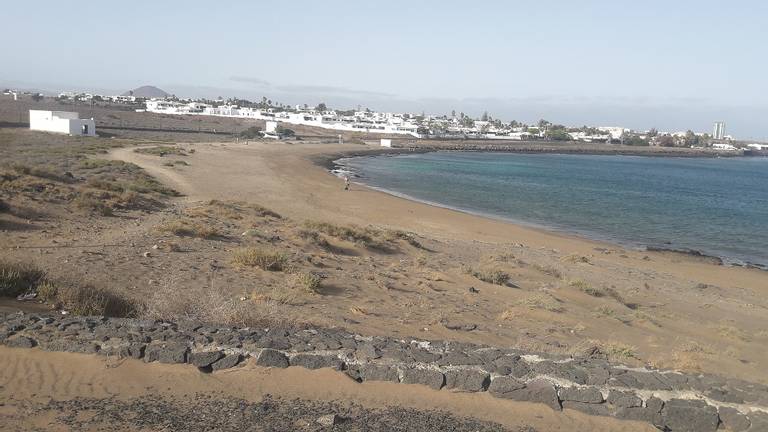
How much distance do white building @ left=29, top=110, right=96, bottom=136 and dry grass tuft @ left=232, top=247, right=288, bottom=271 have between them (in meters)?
60.8

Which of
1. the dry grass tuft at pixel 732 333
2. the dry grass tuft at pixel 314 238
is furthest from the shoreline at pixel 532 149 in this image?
the dry grass tuft at pixel 732 333

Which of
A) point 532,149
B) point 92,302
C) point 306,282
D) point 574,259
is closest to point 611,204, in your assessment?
point 574,259

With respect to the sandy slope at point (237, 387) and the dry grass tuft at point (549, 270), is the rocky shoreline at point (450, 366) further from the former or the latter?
the dry grass tuft at point (549, 270)

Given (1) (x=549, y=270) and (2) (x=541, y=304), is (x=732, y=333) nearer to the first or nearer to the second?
(2) (x=541, y=304)

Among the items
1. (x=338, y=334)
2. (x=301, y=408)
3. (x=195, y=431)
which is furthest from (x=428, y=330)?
(x=195, y=431)

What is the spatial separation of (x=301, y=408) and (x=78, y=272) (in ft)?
23.4

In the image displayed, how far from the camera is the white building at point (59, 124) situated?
66.6m

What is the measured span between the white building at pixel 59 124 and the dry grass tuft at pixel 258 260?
60846 mm

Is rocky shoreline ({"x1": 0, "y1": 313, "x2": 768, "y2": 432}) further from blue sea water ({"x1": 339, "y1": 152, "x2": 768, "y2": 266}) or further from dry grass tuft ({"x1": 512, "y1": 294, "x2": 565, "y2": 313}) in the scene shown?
blue sea water ({"x1": 339, "y1": 152, "x2": 768, "y2": 266})

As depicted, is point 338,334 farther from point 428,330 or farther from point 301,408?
point 428,330

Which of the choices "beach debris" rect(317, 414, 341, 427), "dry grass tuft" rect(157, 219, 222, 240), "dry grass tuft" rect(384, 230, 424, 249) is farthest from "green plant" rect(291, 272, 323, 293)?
"dry grass tuft" rect(384, 230, 424, 249)

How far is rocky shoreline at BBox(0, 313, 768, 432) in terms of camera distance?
683 centimetres

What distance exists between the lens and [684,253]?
2809 centimetres

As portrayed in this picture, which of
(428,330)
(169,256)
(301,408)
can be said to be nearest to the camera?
(301,408)
